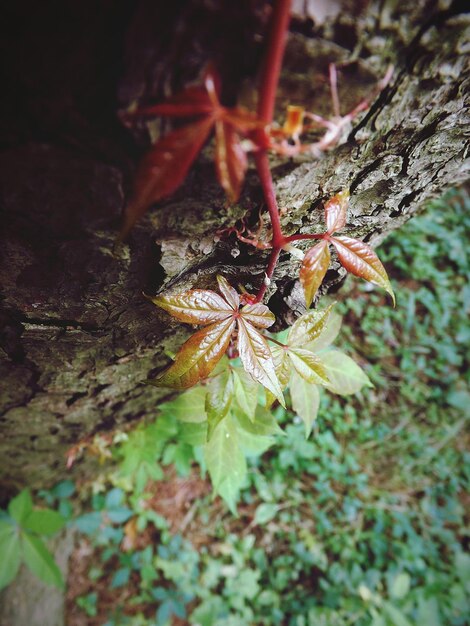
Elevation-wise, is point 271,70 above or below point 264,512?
above

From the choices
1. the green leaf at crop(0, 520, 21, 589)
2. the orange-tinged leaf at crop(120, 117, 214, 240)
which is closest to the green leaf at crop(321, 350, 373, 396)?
the orange-tinged leaf at crop(120, 117, 214, 240)

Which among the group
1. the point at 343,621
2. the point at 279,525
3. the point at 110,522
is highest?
the point at 110,522

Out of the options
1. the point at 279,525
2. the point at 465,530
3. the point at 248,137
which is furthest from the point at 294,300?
the point at 465,530

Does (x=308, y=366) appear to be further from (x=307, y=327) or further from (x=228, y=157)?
(x=228, y=157)

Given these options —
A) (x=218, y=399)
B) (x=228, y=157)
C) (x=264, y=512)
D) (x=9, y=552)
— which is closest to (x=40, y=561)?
(x=9, y=552)

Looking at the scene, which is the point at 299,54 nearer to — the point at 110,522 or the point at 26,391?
the point at 26,391

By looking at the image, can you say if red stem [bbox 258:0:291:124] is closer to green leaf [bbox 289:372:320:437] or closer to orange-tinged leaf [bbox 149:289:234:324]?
orange-tinged leaf [bbox 149:289:234:324]
